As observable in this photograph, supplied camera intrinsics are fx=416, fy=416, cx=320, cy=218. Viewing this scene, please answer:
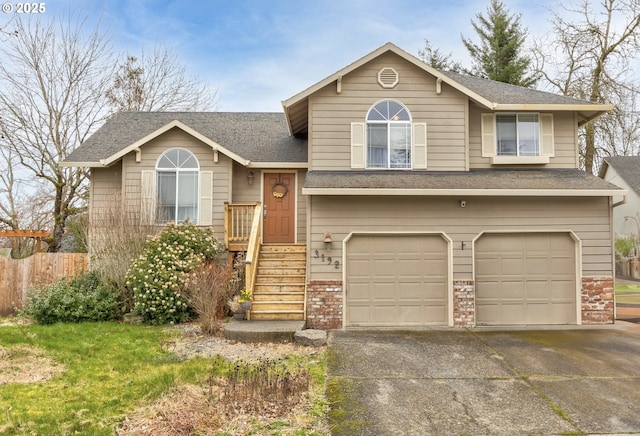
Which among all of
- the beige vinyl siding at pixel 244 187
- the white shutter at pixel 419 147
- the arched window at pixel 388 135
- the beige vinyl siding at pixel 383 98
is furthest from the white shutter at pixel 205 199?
the white shutter at pixel 419 147

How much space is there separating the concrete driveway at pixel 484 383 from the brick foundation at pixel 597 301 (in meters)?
0.82

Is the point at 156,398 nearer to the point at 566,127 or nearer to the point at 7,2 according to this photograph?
the point at 7,2

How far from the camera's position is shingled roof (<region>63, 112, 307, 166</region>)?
11.8 m

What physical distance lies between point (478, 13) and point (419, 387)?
2749cm

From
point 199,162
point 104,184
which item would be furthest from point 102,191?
point 199,162

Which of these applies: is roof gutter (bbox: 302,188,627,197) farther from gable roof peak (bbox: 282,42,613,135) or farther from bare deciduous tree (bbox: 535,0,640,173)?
bare deciduous tree (bbox: 535,0,640,173)

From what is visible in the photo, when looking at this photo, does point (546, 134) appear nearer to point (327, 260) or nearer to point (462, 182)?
point (462, 182)

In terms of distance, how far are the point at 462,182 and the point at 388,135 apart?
6.69 feet

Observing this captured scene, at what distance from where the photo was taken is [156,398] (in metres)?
4.97

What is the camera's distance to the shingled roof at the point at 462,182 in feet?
28.7

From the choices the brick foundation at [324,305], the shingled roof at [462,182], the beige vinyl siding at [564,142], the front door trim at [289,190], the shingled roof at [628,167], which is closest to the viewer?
the shingled roof at [462,182]

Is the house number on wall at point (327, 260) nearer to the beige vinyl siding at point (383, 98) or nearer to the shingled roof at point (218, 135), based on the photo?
the beige vinyl siding at point (383, 98)

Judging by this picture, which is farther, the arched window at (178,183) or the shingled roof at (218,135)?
the shingled roof at (218,135)

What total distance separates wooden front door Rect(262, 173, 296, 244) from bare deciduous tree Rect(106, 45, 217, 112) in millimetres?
12321
